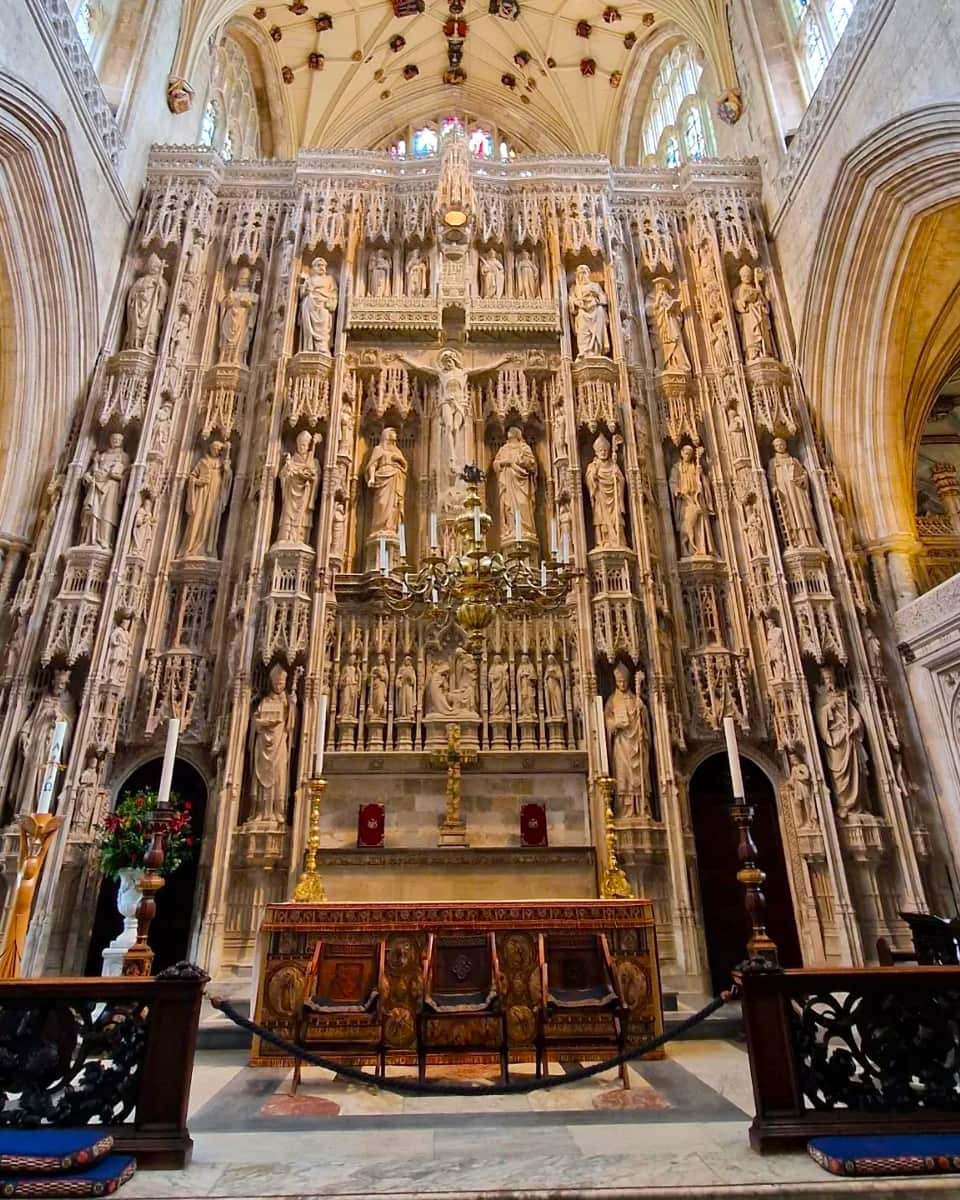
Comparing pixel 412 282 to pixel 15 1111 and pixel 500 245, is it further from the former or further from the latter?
pixel 15 1111

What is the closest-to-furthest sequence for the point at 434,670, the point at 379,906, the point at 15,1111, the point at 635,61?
1. the point at 15,1111
2. the point at 379,906
3. the point at 434,670
4. the point at 635,61

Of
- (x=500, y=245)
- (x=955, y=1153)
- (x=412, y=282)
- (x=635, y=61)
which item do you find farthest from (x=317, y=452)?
(x=635, y=61)

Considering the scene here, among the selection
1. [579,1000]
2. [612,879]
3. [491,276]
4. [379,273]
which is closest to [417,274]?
[379,273]

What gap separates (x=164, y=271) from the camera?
12.6 meters

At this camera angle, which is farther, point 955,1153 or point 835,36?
point 835,36

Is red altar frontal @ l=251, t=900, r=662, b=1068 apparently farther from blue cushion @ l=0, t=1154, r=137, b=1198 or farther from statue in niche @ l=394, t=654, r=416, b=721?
statue in niche @ l=394, t=654, r=416, b=721

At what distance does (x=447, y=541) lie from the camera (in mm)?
11180

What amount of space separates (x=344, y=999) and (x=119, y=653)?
576 cm

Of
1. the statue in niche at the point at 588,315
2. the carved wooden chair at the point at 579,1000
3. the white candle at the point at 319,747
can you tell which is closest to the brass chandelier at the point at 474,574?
the white candle at the point at 319,747

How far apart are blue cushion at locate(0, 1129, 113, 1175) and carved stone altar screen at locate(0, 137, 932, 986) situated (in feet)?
18.2

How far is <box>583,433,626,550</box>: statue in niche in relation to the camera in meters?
10.9

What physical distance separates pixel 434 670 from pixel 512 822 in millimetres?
2304

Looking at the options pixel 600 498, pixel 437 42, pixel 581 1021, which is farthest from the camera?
pixel 437 42

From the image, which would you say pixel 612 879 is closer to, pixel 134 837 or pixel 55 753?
pixel 134 837
